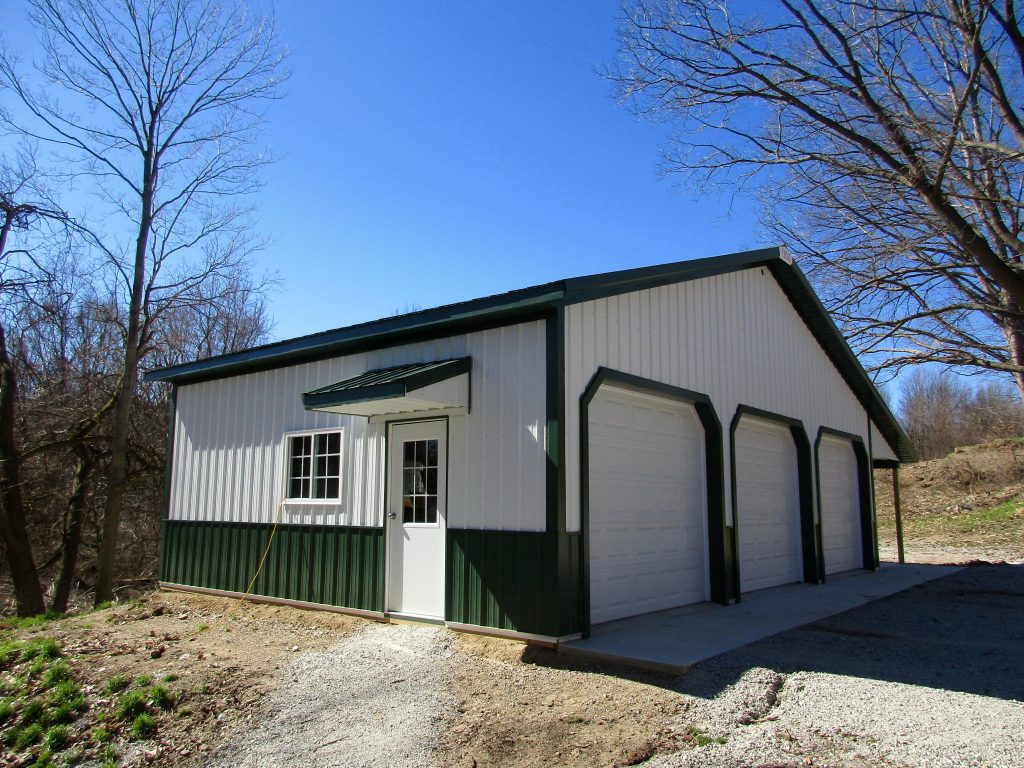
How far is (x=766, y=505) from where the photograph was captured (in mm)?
11312

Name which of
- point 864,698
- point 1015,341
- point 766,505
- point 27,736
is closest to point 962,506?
point 1015,341

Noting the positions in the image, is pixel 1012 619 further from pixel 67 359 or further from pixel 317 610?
pixel 67 359

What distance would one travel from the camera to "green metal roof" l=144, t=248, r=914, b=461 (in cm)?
709

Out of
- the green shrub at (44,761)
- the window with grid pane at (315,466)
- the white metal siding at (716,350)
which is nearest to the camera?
the green shrub at (44,761)

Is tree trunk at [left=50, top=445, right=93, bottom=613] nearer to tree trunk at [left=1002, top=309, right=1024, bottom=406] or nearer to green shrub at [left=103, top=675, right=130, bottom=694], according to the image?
green shrub at [left=103, top=675, right=130, bottom=694]

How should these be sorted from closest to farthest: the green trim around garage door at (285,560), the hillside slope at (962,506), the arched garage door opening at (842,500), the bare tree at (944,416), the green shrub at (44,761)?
the green shrub at (44,761)
the green trim around garage door at (285,560)
the arched garage door opening at (842,500)
the hillside slope at (962,506)
the bare tree at (944,416)

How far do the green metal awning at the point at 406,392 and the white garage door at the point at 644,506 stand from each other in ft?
4.76

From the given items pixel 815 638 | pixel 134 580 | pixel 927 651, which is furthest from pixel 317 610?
pixel 134 580

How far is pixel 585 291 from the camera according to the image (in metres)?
7.09

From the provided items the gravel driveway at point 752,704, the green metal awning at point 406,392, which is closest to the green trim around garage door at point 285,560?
the gravel driveway at point 752,704

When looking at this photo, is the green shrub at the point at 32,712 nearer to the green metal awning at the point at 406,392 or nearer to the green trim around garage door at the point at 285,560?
the green trim around garage door at the point at 285,560

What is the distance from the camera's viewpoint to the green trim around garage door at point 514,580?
21.9 ft

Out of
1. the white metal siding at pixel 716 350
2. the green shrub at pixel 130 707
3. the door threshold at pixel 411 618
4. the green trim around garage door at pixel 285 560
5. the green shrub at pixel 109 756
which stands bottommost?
the green shrub at pixel 109 756

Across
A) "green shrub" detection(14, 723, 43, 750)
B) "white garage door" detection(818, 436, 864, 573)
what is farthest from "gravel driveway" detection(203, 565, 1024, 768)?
"white garage door" detection(818, 436, 864, 573)
